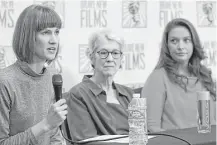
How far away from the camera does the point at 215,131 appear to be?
191cm

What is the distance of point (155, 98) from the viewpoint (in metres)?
2.33

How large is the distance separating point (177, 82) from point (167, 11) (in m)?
0.60

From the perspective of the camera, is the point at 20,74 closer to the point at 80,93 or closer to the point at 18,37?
the point at 18,37

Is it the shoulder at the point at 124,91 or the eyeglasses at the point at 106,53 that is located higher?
the eyeglasses at the point at 106,53

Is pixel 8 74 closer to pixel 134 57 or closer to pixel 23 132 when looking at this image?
pixel 23 132

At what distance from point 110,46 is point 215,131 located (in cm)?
66

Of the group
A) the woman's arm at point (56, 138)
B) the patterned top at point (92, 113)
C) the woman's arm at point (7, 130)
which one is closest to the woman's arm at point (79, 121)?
the patterned top at point (92, 113)

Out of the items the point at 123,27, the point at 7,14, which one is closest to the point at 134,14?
the point at 123,27

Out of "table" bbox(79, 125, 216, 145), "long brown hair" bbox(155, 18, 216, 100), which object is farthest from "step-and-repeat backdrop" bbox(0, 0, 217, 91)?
"table" bbox(79, 125, 216, 145)

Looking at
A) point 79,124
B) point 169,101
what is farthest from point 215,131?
point 79,124

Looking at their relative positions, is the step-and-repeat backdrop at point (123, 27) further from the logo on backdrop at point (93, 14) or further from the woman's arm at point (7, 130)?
the woman's arm at point (7, 130)

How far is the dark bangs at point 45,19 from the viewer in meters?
1.70

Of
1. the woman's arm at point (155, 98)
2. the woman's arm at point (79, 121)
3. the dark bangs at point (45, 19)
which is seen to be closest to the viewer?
the dark bangs at point (45, 19)

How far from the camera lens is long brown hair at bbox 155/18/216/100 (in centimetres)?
240
